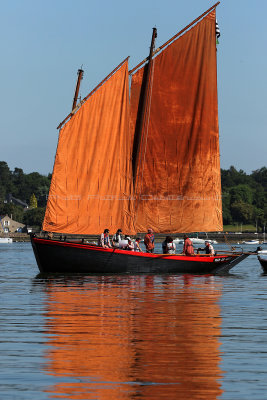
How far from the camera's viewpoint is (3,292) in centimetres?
4481

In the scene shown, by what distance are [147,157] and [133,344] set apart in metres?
38.9

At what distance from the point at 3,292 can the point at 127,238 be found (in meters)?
17.8

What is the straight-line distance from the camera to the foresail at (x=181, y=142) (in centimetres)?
6259

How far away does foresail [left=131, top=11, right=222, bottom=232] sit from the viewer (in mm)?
62594

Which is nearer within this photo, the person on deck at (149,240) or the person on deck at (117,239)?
the person on deck at (149,240)

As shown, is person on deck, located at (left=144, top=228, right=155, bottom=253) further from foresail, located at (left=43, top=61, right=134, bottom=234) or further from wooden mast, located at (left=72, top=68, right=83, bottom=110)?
wooden mast, located at (left=72, top=68, right=83, bottom=110)

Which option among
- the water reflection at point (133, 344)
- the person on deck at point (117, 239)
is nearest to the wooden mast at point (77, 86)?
the person on deck at point (117, 239)

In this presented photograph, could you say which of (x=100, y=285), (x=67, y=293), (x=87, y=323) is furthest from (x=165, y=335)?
(x=100, y=285)

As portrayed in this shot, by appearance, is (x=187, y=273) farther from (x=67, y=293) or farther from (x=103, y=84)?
(x=67, y=293)

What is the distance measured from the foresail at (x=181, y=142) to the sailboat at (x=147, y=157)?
0.06 m

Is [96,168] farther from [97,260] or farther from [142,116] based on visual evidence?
[97,260]

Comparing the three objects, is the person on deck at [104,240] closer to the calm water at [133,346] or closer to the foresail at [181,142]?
the foresail at [181,142]

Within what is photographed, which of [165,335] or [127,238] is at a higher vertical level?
[127,238]

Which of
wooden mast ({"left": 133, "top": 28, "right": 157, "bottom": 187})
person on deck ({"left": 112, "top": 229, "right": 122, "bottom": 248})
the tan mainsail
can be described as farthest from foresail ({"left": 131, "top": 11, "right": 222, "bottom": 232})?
person on deck ({"left": 112, "top": 229, "right": 122, "bottom": 248})
